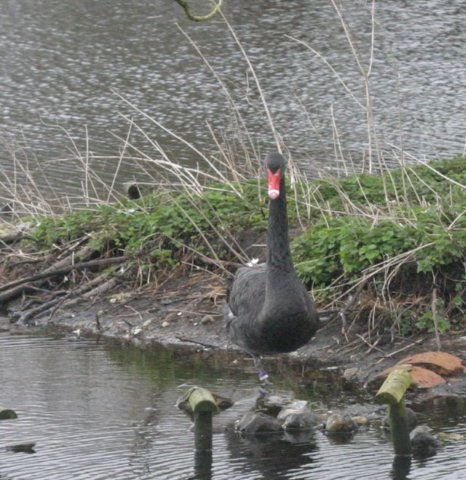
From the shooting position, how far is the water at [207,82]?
1616 cm

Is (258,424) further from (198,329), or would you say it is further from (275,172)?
(198,329)

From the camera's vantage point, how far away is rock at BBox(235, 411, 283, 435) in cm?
718

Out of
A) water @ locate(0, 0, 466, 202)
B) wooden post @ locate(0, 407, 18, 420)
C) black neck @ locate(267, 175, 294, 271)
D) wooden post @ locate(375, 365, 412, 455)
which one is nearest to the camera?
wooden post @ locate(375, 365, 412, 455)

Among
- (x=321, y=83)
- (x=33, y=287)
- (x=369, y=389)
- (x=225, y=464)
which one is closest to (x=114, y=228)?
(x=33, y=287)

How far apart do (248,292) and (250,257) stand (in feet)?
6.36

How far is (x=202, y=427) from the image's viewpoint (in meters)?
6.65

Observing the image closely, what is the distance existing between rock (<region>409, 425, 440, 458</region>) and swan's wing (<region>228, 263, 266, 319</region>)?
1.33m

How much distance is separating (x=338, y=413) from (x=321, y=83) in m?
13.2

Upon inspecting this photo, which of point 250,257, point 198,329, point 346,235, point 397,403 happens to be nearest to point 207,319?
point 198,329

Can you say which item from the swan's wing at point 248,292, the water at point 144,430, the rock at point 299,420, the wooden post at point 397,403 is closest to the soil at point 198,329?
the water at point 144,430

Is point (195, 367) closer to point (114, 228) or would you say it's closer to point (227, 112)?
point (114, 228)

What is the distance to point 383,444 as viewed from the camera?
6902mm

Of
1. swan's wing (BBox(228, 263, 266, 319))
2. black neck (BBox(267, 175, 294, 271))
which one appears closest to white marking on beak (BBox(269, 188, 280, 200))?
black neck (BBox(267, 175, 294, 271))

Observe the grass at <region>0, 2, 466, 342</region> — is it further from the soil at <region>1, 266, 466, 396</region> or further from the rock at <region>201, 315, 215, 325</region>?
the rock at <region>201, 315, 215, 325</region>
